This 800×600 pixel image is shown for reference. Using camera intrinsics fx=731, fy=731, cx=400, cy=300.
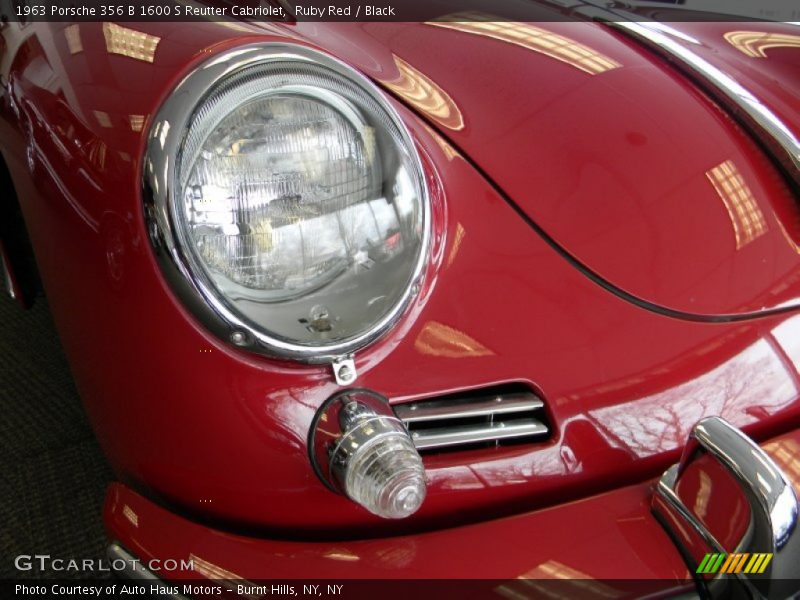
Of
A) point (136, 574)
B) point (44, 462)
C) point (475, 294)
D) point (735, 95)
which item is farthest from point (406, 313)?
point (44, 462)

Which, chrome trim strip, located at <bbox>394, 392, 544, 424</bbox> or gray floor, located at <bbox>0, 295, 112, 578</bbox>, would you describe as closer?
chrome trim strip, located at <bbox>394, 392, 544, 424</bbox>

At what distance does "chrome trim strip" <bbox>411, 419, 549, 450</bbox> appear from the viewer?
0.70 m

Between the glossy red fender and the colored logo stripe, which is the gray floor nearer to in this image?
the glossy red fender

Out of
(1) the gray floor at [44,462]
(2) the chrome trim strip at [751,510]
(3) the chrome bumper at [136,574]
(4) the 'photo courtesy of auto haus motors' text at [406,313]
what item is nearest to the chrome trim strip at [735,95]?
(4) the 'photo courtesy of auto haus motors' text at [406,313]

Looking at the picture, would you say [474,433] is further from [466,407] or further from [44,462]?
[44,462]

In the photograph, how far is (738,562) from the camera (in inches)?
24.7

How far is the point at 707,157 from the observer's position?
2.89 feet

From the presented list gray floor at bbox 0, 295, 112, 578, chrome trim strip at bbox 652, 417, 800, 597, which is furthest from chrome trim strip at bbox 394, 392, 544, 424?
gray floor at bbox 0, 295, 112, 578

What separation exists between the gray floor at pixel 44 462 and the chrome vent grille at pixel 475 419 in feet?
2.14

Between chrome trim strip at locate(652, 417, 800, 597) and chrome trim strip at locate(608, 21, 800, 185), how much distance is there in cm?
40

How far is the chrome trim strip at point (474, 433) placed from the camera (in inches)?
27.5

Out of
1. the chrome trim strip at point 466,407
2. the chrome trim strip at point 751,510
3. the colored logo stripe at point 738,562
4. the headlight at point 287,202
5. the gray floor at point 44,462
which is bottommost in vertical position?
the gray floor at point 44,462

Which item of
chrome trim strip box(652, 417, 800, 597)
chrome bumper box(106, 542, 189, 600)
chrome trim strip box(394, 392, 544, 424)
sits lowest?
chrome bumper box(106, 542, 189, 600)

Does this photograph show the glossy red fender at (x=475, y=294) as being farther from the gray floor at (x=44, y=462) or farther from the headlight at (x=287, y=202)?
the gray floor at (x=44, y=462)
